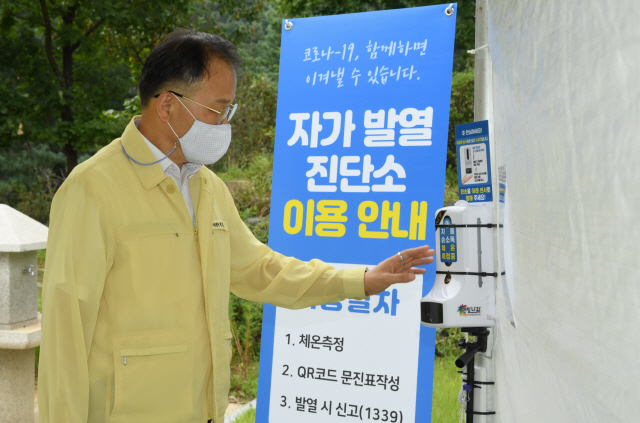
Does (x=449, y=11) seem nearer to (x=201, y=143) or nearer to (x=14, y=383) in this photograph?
(x=201, y=143)

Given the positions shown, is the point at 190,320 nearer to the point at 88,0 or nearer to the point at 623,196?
the point at 623,196

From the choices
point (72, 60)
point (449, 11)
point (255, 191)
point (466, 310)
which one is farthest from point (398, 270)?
point (72, 60)

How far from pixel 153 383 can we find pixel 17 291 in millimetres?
2320

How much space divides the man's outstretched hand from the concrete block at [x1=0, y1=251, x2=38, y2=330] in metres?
2.38

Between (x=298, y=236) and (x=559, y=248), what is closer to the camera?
(x=559, y=248)

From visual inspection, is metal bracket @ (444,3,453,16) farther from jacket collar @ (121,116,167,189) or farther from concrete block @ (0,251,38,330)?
concrete block @ (0,251,38,330)

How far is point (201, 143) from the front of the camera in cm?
172

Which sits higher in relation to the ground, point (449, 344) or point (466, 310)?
point (466, 310)

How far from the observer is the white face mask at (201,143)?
170cm

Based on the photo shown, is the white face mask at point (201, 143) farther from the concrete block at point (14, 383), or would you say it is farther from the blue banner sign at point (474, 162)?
the concrete block at point (14, 383)

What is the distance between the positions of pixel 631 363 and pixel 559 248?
10.3 inches

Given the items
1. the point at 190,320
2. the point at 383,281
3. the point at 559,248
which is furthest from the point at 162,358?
the point at 559,248

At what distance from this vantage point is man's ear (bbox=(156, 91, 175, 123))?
5.48 ft

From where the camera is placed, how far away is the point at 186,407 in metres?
→ 1.60
